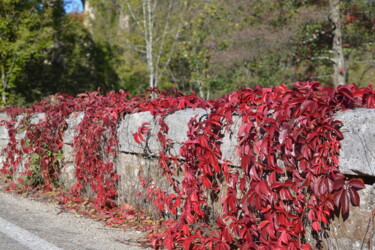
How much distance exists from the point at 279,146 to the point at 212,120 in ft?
2.17

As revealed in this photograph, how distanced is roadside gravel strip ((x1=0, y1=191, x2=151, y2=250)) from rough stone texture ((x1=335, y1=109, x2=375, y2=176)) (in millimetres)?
1934

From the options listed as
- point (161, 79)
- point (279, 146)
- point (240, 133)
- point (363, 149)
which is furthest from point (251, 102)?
point (161, 79)

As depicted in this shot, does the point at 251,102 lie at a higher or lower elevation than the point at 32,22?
lower

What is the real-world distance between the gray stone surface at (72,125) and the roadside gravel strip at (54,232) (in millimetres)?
868

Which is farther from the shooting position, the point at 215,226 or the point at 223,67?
the point at 223,67

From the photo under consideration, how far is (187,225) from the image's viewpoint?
3441 mm

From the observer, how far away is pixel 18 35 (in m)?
13.2

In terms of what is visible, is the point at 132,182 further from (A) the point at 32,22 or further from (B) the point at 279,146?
(A) the point at 32,22

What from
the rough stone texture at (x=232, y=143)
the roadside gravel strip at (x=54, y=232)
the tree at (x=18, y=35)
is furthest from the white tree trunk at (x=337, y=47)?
the rough stone texture at (x=232, y=143)

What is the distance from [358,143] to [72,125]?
3.64m

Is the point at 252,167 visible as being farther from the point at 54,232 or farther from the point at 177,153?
the point at 54,232

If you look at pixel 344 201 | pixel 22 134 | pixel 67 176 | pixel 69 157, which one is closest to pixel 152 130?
pixel 69 157

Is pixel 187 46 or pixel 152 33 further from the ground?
pixel 152 33

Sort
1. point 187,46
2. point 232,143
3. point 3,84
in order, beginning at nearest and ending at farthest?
point 232,143, point 3,84, point 187,46
